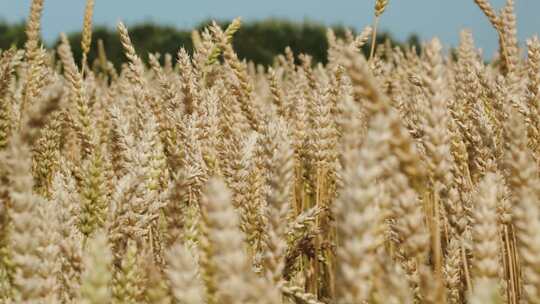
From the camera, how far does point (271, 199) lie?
34.9 inches

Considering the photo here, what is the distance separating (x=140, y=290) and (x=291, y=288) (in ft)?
0.67

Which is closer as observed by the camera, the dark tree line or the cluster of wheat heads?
the cluster of wheat heads

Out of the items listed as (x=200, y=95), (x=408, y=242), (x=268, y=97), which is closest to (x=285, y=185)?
(x=408, y=242)

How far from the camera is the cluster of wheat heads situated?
2.22 feet

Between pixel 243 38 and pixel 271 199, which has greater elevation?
pixel 243 38

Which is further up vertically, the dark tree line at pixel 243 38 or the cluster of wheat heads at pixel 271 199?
the dark tree line at pixel 243 38

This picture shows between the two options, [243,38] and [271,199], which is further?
[243,38]

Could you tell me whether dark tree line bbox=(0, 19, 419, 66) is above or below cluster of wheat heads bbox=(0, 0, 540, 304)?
above

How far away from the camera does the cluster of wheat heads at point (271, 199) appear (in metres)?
0.68

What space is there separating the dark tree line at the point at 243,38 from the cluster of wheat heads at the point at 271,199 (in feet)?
37.8

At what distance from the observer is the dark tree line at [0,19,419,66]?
13859mm

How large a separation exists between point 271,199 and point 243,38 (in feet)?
44.6

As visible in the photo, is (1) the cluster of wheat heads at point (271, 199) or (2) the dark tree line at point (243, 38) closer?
(1) the cluster of wheat heads at point (271, 199)

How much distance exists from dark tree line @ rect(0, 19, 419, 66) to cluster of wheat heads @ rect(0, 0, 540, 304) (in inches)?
454
